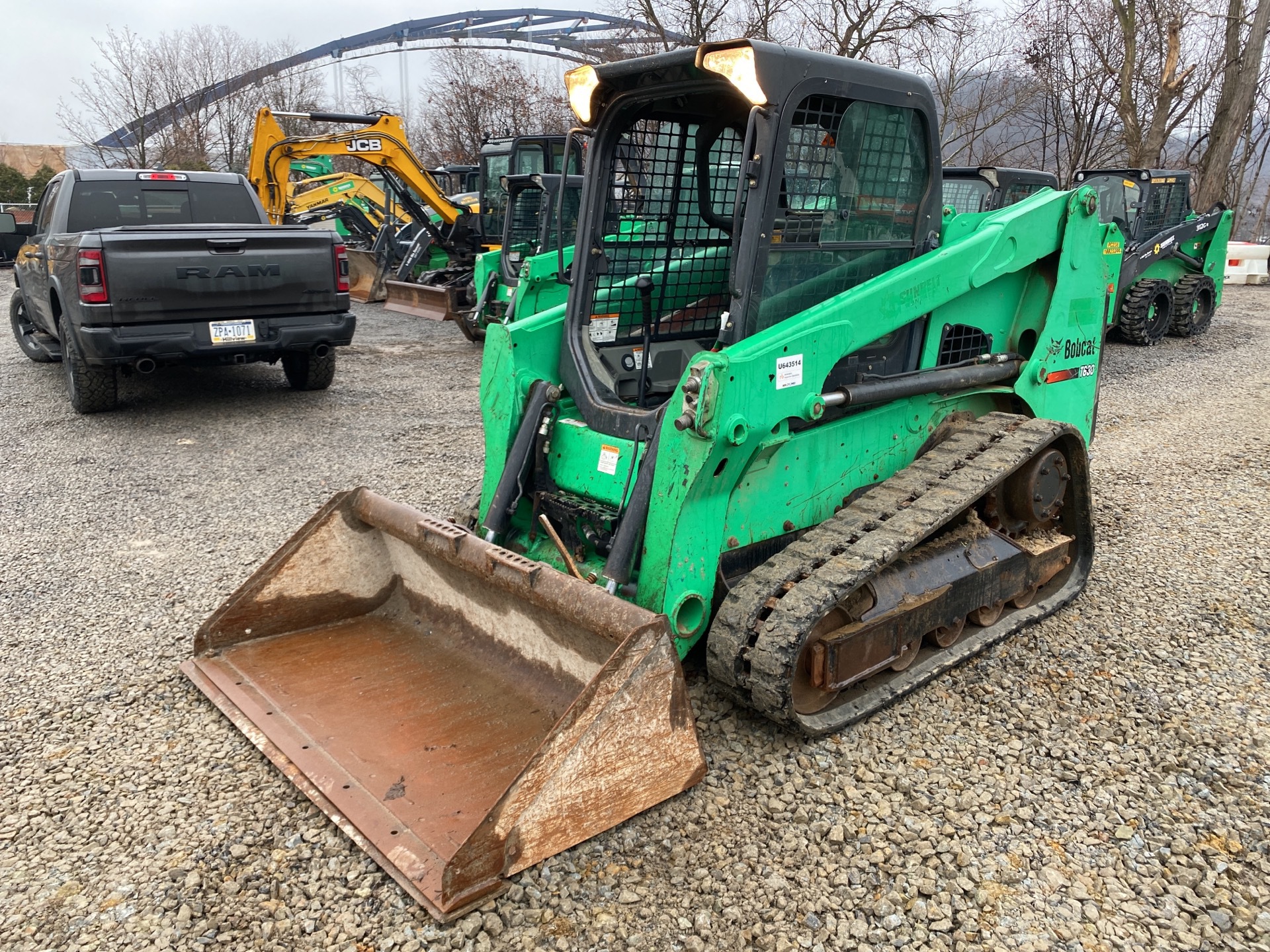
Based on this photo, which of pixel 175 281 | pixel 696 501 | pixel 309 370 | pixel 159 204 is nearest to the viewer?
pixel 696 501

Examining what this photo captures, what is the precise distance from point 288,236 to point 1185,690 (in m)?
6.62

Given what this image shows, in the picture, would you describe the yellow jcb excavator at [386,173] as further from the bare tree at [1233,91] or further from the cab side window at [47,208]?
the bare tree at [1233,91]

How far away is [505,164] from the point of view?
13.8 meters

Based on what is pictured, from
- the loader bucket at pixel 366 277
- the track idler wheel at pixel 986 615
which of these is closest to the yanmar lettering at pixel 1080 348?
the track idler wheel at pixel 986 615

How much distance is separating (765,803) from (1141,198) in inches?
461

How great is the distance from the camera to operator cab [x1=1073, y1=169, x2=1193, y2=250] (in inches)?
458

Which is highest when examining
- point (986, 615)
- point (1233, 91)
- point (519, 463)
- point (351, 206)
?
point (1233, 91)

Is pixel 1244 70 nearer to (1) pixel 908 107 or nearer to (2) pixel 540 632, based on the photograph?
(1) pixel 908 107

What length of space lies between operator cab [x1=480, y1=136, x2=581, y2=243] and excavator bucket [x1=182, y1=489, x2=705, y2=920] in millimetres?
9333

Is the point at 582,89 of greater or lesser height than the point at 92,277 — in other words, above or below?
above

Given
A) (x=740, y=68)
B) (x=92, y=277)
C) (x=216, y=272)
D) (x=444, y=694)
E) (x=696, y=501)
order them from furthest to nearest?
(x=216, y=272) → (x=92, y=277) → (x=444, y=694) → (x=696, y=501) → (x=740, y=68)

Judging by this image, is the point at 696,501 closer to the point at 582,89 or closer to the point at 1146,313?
the point at 582,89

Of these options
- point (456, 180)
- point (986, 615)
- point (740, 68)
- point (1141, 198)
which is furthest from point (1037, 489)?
point (456, 180)

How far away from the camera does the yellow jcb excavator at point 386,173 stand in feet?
44.5
